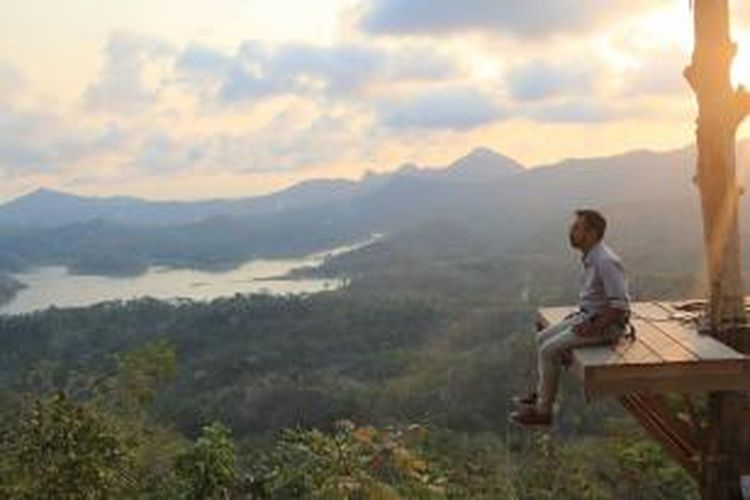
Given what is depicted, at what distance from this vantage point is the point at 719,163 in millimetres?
5059

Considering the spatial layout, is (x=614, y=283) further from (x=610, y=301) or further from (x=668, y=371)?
(x=668, y=371)

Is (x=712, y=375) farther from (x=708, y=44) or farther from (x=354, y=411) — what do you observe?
(x=354, y=411)

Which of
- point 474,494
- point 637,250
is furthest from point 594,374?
point 637,250

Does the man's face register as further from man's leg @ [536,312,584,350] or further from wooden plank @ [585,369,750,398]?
wooden plank @ [585,369,750,398]

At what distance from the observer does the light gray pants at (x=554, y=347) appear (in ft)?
16.8

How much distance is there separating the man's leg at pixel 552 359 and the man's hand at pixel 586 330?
0.02 meters

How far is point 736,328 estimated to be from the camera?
4977mm

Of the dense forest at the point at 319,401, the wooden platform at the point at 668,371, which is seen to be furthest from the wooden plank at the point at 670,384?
the dense forest at the point at 319,401

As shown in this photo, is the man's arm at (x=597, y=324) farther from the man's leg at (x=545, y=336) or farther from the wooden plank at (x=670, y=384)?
the wooden plank at (x=670, y=384)

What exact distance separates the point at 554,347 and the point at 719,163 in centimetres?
118

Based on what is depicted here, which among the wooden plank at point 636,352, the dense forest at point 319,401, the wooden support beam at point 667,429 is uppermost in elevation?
the wooden plank at point 636,352

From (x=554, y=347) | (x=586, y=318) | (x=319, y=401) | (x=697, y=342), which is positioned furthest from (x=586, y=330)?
(x=319, y=401)

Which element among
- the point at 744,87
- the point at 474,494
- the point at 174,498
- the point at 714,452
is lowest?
the point at 474,494

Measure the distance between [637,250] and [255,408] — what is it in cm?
7336
